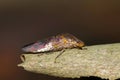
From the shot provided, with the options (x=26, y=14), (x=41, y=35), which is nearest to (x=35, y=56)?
(x=41, y=35)

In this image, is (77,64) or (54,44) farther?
(54,44)

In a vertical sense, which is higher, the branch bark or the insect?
the insect

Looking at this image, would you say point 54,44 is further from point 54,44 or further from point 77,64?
point 77,64

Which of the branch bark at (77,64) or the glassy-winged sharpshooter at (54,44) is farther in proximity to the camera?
the glassy-winged sharpshooter at (54,44)

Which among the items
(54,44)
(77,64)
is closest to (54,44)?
(54,44)

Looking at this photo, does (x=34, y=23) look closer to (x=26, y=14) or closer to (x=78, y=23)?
(x=26, y=14)
